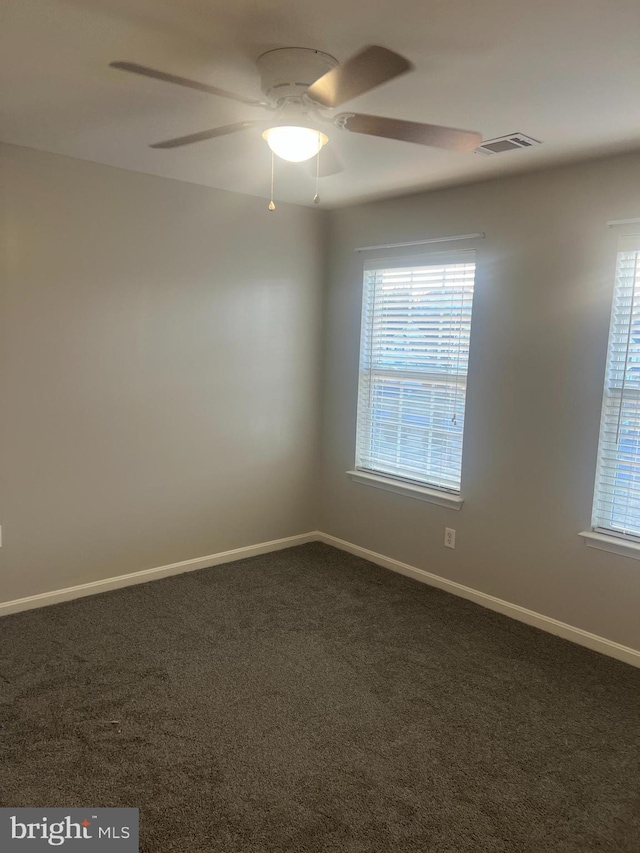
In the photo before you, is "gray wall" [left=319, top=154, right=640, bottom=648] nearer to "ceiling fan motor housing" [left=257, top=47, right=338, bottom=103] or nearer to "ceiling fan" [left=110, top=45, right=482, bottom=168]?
"ceiling fan" [left=110, top=45, right=482, bottom=168]

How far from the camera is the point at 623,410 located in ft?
9.74

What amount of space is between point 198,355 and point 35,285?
102 centimetres

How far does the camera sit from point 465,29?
5.78ft

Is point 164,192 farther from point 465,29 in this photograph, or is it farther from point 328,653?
point 328,653

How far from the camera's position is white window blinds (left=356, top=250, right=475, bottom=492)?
3.67 m

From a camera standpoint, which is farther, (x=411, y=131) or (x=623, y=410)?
(x=623, y=410)

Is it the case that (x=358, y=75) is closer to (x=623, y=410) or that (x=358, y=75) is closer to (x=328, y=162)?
(x=328, y=162)

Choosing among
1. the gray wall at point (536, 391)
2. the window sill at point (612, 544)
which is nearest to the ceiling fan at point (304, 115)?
the gray wall at point (536, 391)

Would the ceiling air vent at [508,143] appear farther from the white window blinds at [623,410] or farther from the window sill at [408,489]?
the window sill at [408,489]

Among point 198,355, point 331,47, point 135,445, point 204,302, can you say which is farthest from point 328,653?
point 331,47

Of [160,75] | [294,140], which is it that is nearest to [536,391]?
[294,140]

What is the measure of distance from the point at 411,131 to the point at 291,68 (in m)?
0.42

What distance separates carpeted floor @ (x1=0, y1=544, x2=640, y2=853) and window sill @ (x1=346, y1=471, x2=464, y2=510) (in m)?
0.59

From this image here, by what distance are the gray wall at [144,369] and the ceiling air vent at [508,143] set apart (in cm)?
168
